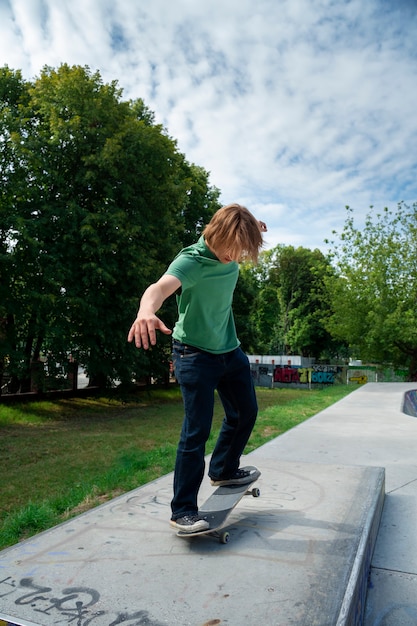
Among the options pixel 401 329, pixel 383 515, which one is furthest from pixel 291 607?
pixel 401 329

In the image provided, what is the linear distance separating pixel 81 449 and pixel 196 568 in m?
7.99

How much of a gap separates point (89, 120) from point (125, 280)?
5074 millimetres

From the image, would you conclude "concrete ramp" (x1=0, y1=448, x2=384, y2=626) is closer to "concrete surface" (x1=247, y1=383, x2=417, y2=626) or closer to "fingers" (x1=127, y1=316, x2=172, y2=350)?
"concrete surface" (x1=247, y1=383, x2=417, y2=626)

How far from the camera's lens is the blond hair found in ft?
8.98

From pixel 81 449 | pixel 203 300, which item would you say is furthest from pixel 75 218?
pixel 203 300

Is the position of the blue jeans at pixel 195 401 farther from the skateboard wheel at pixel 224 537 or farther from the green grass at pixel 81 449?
the green grass at pixel 81 449

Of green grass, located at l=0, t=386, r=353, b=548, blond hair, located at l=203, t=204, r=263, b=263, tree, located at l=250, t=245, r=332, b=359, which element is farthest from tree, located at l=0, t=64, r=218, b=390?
tree, located at l=250, t=245, r=332, b=359

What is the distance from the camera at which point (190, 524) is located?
2520 mm

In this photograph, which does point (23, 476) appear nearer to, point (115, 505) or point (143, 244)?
point (115, 505)

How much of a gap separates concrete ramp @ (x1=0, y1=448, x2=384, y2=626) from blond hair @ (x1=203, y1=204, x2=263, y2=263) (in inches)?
62.7

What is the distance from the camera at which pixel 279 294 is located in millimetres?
50344

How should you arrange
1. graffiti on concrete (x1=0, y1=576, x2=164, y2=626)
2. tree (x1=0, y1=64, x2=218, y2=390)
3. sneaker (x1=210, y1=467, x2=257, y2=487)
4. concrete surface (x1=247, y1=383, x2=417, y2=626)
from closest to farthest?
graffiti on concrete (x1=0, y1=576, x2=164, y2=626)
concrete surface (x1=247, y1=383, x2=417, y2=626)
sneaker (x1=210, y1=467, x2=257, y2=487)
tree (x1=0, y1=64, x2=218, y2=390)

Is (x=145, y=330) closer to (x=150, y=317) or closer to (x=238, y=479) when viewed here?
(x=150, y=317)

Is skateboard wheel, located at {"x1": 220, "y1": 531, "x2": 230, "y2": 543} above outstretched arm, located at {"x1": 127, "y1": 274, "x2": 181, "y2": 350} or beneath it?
beneath
